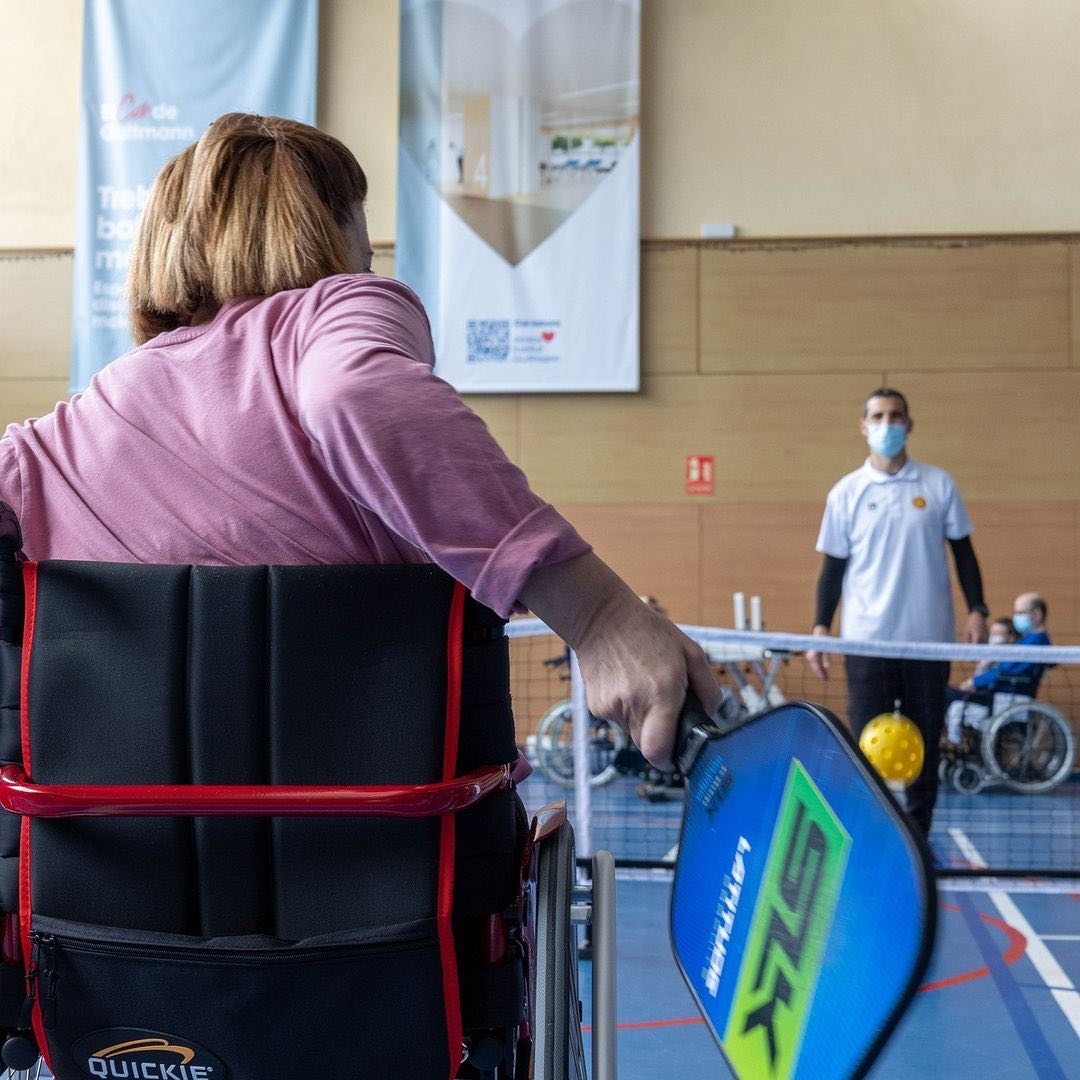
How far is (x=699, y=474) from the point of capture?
850 cm

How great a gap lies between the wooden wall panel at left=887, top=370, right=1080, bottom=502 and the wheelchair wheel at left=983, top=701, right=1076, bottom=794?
204 centimetres

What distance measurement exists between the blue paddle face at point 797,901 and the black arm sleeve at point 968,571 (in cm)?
418

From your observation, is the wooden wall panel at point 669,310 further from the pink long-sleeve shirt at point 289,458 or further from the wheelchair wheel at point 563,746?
the pink long-sleeve shirt at point 289,458

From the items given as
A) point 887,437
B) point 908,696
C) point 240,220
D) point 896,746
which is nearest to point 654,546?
point 887,437

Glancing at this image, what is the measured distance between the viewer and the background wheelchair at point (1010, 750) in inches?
264

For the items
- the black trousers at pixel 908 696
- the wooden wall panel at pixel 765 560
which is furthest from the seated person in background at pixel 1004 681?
the black trousers at pixel 908 696

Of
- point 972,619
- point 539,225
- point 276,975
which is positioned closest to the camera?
point 276,975

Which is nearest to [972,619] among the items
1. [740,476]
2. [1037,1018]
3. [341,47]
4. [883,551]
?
[883,551]

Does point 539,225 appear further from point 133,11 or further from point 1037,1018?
point 1037,1018

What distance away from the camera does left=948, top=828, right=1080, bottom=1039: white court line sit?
3193mm

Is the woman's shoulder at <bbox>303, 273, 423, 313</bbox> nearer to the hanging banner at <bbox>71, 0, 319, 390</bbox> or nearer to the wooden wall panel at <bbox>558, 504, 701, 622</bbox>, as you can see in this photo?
the wooden wall panel at <bbox>558, 504, 701, 622</bbox>

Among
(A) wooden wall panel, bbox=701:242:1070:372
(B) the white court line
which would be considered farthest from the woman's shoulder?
(A) wooden wall panel, bbox=701:242:1070:372

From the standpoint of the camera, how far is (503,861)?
1083 mm

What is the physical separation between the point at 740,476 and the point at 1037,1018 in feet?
18.5
